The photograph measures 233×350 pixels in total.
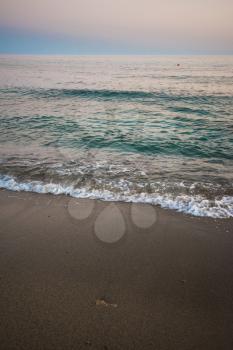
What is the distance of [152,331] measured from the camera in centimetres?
289

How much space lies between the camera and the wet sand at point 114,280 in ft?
9.36

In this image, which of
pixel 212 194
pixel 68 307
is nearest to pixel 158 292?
pixel 68 307

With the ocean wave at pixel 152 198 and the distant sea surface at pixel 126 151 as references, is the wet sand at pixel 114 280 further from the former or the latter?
the distant sea surface at pixel 126 151

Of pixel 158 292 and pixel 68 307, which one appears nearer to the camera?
pixel 68 307

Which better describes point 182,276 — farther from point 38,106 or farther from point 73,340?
point 38,106

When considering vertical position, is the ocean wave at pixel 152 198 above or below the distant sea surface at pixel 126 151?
above

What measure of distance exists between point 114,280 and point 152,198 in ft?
8.83

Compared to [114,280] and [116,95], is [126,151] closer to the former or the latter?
[114,280]

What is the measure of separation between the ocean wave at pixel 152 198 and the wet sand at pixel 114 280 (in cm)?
30

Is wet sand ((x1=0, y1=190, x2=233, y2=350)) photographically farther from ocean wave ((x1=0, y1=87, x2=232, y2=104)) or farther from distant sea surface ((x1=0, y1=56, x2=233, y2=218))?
ocean wave ((x1=0, y1=87, x2=232, y2=104))

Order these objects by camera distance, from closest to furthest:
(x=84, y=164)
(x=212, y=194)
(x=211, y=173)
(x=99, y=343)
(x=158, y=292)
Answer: (x=99, y=343) < (x=158, y=292) < (x=212, y=194) < (x=211, y=173) < (x=84, y=164)

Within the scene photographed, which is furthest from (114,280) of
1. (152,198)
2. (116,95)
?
(116,95)

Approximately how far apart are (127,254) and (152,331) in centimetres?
137

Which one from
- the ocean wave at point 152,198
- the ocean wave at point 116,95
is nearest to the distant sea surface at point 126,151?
the ocean wave at point 152,198
